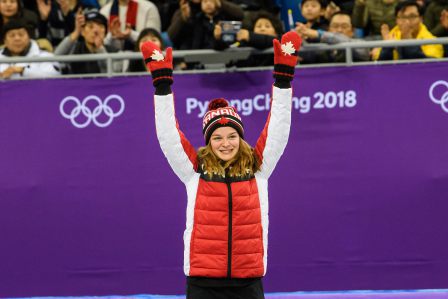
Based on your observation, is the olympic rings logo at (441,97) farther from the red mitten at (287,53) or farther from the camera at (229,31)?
the red mitten at (287,53)

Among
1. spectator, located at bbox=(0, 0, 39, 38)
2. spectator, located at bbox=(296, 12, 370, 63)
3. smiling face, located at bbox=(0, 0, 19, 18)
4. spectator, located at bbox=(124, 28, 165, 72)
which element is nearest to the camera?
spectator, located at bbox=(296, 12, 370, 63)

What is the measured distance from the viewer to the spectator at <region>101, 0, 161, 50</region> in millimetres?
10617

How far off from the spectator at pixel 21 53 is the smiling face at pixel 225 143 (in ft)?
12.1

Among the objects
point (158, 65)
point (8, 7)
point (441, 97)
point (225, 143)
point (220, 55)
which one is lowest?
point (225, 143)

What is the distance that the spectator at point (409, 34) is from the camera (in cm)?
910

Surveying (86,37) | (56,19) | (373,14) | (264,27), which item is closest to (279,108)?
(264,27)

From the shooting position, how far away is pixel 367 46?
8.88m

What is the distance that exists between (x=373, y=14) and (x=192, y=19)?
1881mm

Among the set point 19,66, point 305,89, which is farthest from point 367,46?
point 19,66


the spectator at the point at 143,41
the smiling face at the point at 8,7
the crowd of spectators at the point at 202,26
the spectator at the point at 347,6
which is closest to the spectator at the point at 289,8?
the crowd of spectators at the point at 202,26

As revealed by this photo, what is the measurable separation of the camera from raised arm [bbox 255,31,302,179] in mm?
2803

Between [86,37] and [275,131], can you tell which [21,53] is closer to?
[86,37]

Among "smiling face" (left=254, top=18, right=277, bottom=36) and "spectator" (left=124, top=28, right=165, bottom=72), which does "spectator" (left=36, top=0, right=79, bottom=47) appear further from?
"smiling face" (left=254, top=18, right=277, bottom=36)

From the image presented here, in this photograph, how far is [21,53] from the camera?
9891 millimetres
